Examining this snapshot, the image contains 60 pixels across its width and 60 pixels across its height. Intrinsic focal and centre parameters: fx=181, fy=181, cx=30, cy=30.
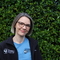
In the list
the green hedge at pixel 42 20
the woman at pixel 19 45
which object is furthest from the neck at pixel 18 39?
the green hedge at pixel 42 20

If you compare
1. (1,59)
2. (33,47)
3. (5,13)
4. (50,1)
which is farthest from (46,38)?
(1,59)

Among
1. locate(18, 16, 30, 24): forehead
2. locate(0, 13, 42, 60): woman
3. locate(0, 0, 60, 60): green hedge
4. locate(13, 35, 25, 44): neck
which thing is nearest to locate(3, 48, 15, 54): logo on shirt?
locate(0, 13, 42, 60): woman

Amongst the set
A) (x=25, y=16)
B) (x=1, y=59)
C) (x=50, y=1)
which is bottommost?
(x=1, y=59)

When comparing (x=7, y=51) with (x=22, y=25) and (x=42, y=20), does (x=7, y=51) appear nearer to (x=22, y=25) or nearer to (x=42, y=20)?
(x=22, y=25)

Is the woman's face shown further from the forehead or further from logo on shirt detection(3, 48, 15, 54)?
logo on shirt detection(3, 48, 15, 54)

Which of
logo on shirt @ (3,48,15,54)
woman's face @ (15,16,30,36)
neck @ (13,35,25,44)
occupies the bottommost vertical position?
logo on shirt @ (3,48,15,54)

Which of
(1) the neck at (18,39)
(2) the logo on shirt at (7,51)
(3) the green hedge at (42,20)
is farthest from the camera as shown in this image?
(3) the green hedge at (42,20)

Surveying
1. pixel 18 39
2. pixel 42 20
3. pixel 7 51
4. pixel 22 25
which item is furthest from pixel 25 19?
pixel 42 20

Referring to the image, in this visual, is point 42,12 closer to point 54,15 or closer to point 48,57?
point 54,15

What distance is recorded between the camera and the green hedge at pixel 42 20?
4262 mm

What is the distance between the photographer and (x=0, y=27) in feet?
14.3

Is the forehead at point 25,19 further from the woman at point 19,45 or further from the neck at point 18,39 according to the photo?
the neck at point 18,39

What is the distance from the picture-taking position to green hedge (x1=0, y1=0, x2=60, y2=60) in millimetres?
4262

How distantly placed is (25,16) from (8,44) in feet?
1.49
